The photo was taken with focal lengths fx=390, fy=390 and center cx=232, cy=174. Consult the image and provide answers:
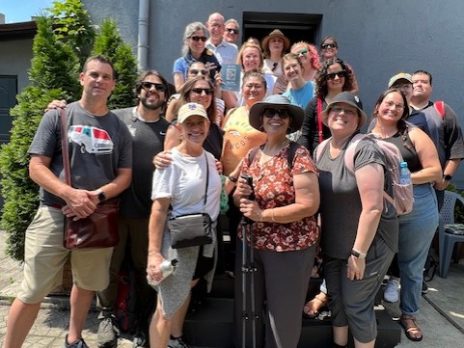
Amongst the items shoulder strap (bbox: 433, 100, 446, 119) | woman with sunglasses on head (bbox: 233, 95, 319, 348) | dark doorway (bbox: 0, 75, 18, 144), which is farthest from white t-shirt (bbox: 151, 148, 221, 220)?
dark doorway (bbox: 0, 75, 18, 144)

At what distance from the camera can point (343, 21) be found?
19.1 ft

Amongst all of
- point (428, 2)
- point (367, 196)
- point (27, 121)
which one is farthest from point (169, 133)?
point (428, 2)

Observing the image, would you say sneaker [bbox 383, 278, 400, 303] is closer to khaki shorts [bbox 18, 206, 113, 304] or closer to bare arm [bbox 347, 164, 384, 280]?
bare arm [bbox 347, 164, 384, 280]

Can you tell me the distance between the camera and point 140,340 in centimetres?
308

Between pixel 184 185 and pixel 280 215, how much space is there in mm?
613

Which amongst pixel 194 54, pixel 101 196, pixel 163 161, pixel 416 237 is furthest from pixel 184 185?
pixel 194 54

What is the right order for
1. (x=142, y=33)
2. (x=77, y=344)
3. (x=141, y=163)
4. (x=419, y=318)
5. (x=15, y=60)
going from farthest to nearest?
(x=15, y=60) → (x=142, y=33) → (x=419, y=318) → (x=141, y=163) → (x=77, y=344)

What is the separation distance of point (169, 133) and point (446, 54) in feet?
16.6

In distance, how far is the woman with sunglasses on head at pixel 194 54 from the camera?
13.3ft

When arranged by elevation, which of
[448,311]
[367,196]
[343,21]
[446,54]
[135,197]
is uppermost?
[343,21]

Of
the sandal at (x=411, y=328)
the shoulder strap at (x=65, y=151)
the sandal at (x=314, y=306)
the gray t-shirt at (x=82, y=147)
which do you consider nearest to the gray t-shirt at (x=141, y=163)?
the gray t-shirt at (x=82, y=147)

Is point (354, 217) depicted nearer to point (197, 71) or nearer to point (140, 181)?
point (140, 181)

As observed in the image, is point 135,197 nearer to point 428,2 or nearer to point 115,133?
point 115,133

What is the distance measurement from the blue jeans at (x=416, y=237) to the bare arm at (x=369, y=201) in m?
0.96
